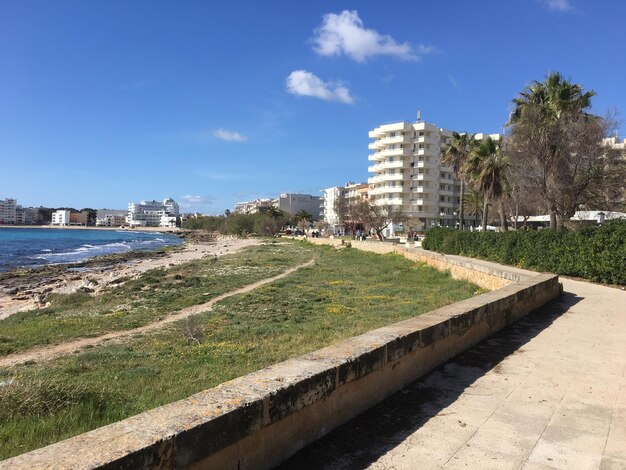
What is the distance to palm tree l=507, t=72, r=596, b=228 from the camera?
25.2 meters

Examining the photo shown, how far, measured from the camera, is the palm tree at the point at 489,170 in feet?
123

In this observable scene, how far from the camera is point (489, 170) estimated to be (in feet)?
123

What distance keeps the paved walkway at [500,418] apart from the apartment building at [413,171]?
255ft

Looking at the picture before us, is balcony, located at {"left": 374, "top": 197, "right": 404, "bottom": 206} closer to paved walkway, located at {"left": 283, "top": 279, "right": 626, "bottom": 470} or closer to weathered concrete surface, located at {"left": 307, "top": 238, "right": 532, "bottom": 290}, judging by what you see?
weathered concrete surface, located at {"left": 307, "top": 238, "right": 532, "bottom": 290}

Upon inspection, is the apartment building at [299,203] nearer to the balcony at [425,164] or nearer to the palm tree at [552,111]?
the balcony at [425,164]

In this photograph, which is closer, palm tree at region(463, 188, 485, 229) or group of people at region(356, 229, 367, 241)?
group of people at region(356, 229, 367, 241)

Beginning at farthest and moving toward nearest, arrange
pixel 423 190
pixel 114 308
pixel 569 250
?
pixel 423 190
pixel 114 308
pixel 569 250

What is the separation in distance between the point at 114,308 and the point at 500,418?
1737 centimetres

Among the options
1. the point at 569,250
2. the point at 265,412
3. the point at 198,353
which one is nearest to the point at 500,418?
the point at 265,412

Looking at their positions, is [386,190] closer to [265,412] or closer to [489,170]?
[489,170]

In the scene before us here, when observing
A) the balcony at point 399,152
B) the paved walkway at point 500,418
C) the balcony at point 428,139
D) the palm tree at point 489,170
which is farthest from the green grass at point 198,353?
the balcony at point 428,139

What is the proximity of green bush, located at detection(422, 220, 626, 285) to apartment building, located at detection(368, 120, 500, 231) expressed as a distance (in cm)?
5748

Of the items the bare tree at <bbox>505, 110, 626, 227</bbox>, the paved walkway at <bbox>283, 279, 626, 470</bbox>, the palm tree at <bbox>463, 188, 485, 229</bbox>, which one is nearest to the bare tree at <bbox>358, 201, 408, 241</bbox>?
the palm tree at <bbox>463, 188, 485, 229</bbox>

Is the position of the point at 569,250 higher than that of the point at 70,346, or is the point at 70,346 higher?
the point at 569,250
